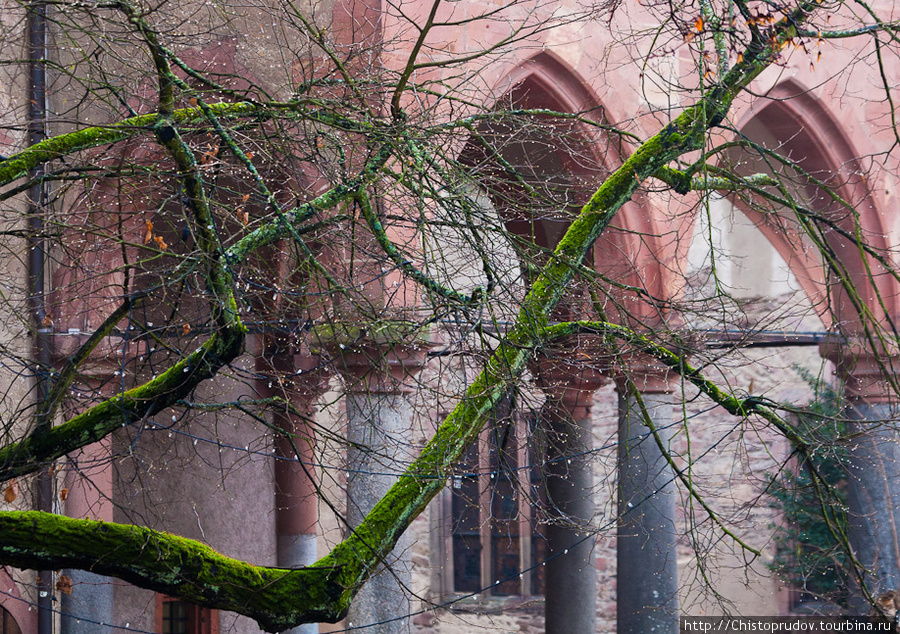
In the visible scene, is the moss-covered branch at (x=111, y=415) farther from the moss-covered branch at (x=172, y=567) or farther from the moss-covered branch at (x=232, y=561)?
the moss-covered branch at (x=172, y=567)

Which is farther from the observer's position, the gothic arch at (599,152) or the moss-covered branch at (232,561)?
the gothic arch at (599,152)

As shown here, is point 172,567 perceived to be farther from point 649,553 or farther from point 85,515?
point 649,553

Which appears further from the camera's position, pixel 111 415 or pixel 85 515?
pixel 85 515

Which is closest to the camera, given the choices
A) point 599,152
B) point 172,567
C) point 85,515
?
point 172,567

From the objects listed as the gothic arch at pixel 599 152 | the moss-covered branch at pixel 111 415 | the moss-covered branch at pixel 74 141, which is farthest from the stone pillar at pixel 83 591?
the gothic arch at pixel 599 152

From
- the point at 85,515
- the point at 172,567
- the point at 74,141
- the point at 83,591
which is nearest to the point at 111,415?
the point at 172,567

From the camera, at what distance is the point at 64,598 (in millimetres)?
6336

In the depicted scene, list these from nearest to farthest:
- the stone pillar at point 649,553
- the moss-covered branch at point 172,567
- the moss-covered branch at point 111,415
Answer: the moss-covered branch at point 172,567 → the moss-covered branch at point 111,415 → the stone pillar at point 649,553

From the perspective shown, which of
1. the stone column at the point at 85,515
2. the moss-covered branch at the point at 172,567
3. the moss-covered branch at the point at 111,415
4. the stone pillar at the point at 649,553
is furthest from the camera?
the stone pillar at the point at 649,553

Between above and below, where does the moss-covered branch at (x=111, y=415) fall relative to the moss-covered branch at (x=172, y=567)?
above

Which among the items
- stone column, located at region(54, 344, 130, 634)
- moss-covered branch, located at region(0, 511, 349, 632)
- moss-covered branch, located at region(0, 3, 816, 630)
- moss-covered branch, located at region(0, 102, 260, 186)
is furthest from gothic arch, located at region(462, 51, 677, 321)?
moss-covered branch, located at region(0, 511, 349, 632)

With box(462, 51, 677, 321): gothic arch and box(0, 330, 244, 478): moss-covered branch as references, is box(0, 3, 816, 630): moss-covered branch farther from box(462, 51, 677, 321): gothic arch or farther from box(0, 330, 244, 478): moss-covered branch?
box(462, 51, 677, 321): gothic arch

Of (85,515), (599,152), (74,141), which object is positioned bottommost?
(85,515)

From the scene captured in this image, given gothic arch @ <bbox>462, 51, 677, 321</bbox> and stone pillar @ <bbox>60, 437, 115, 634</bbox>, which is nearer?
stone pillar @ <bbox>60, 437, 115, 634</bbox>
